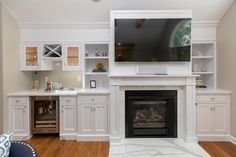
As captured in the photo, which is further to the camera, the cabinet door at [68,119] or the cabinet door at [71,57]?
the cabinet door at [71,57]

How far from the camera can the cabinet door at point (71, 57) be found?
5.02 meters

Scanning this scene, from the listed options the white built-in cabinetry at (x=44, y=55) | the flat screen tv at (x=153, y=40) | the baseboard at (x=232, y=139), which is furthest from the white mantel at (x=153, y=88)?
the white built-in cabinetry at (x=44, y=55)

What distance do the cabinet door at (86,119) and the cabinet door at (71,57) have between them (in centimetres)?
103

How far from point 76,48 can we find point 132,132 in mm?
2181

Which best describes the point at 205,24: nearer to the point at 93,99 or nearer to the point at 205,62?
the point at 205,62

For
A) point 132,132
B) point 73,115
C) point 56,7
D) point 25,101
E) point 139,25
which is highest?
point 56,7

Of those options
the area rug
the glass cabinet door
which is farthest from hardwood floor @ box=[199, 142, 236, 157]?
the glass cabinet door

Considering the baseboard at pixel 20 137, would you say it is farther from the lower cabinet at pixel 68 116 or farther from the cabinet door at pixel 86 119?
the cabinet door at pixel 86 119

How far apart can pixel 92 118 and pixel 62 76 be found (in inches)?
57.8

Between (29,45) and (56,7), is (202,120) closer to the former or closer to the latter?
(56,7)

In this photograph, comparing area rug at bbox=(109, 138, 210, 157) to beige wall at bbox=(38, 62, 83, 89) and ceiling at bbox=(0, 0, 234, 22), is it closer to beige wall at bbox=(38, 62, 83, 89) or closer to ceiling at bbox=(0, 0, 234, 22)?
beige wall at bbox=(38, 62, 83, 89)

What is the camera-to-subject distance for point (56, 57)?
5.10 metres

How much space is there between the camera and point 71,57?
5055 mm

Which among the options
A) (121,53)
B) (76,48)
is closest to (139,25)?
(121,53)
